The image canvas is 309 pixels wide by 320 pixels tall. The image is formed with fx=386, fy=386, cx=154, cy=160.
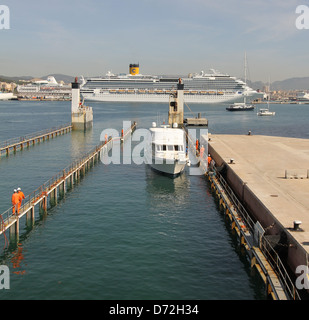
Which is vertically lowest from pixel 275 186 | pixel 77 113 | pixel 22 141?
pixel 275 186

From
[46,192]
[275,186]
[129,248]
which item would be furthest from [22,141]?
[275,186]

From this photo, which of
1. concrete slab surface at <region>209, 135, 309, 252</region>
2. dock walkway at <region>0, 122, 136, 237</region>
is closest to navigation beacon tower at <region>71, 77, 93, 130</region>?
dock walkway at <region>0, 122, 136, 237</region>

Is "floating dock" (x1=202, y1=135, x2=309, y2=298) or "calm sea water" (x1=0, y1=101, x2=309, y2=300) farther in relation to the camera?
"floating dock" (x1=202, y1=135, x2=309, y2=298)

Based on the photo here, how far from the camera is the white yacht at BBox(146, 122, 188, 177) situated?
132ft

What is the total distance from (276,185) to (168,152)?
14925 mm

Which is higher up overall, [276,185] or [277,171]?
[277,171]

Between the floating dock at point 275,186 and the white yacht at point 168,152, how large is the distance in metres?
4.47

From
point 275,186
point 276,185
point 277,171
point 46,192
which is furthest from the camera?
point 277,171

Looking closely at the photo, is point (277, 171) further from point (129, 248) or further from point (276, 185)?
point (129, 248)

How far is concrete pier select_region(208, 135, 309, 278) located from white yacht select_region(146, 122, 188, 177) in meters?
Result: 4.41

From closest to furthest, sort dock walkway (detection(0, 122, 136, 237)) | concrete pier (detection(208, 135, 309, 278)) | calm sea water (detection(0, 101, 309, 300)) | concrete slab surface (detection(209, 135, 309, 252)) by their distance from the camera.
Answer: calm sea water (detection(0, 101, 309, 300)) → concrete pier (detection(208, 135, 309, 278)) → concrete slab surface (detection(209, 135, 309, 252)) → dock walkway (detection(0, 122, 136, 237))

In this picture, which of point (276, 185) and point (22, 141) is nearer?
point (276, 185)

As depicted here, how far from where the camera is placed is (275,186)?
1099 inches

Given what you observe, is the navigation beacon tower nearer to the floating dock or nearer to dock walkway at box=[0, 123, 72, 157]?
dock walkway at box=[0, 123, 72, 157]
